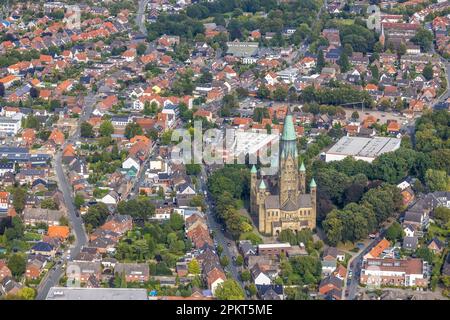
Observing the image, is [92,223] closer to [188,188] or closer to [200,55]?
[188,188]

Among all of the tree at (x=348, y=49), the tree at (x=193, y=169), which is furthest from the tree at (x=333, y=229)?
the tree at (x=348, y=49)

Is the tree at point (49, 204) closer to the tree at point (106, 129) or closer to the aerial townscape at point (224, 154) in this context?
the aerial townscape at point (224, 154)

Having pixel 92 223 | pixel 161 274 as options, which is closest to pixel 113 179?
pixel 92 223

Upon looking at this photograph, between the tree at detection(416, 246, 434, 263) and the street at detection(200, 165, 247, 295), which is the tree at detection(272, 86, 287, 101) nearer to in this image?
the street at detection(200, 165, 247, 295)

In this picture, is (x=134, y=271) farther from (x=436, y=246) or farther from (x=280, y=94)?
(x=280, y=94)

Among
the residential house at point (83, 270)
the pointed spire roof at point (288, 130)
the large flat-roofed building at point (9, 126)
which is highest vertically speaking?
the pointed spire roof at point (288, 130)
